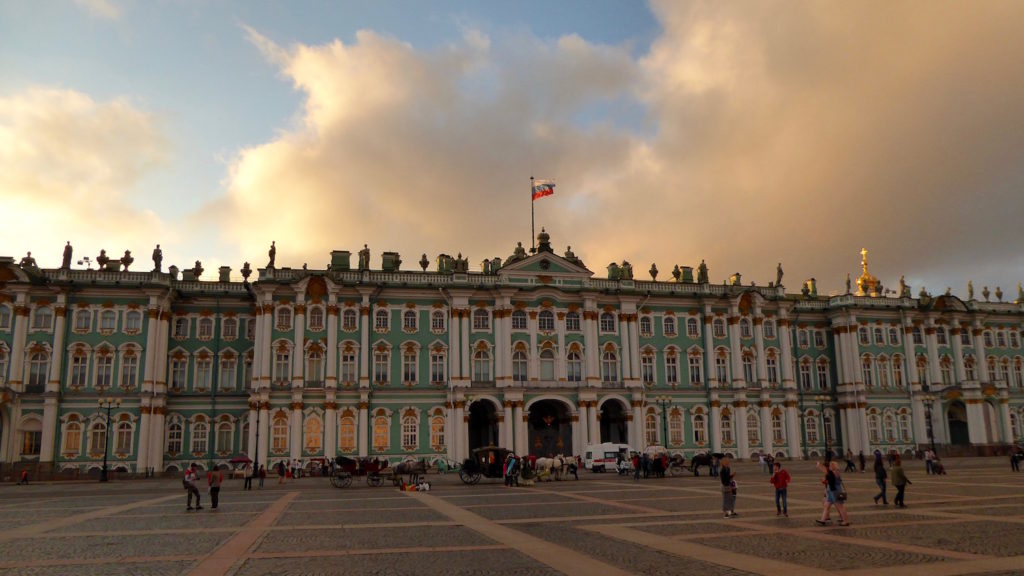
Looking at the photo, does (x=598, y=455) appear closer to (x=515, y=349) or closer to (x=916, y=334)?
(x=515, y=349)

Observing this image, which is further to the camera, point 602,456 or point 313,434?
point 313,434

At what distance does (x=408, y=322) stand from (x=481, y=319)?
622 centimetres

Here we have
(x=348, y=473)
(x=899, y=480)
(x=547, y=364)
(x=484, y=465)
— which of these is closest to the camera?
(x=899, y=480)

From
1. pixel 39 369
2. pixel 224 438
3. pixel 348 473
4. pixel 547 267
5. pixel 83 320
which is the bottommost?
pixel 348 473

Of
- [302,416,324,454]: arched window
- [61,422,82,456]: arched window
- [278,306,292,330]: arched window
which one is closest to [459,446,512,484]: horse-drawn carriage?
[302,416,324,454]: arched window

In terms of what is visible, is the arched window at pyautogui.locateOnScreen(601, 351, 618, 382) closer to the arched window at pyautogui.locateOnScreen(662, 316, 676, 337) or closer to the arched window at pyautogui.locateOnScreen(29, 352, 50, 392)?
the arched window at pyautogui.locateOnScreen(662, 316, 676, 337)

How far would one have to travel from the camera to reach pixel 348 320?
6394 centimetres

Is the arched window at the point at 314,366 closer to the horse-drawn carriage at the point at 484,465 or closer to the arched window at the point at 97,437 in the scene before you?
the arched window at the point at 97,437

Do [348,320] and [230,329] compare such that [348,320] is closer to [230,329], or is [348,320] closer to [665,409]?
[230,329]

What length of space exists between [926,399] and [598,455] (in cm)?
3785

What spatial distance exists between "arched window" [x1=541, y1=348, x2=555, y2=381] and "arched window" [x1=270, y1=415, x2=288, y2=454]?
21514 millimetres

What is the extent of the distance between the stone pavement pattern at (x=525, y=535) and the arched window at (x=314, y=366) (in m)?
25.9

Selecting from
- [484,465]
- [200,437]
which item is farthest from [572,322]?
[200,437]

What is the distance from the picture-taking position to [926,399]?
75.2m
